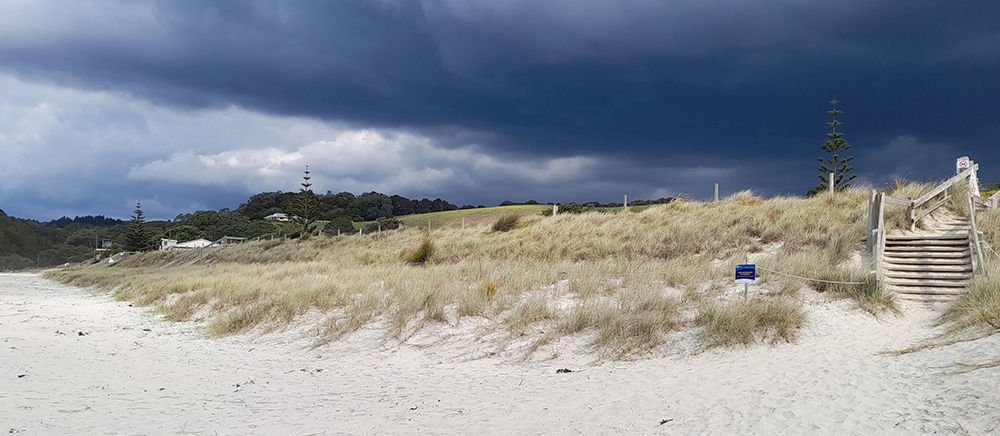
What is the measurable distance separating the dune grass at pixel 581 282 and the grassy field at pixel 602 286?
1.5 inches

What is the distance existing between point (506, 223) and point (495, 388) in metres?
21.1

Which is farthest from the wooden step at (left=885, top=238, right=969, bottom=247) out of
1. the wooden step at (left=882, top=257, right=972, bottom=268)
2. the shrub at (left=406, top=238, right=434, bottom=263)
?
→ the shrub at (left=406, top=238, right=434, bottom=263)

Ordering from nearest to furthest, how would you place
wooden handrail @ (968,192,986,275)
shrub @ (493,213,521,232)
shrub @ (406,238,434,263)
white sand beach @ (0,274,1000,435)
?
1. white sand beach @ (0,274,1000,435)
2. wooden handrail @ (968,192,986,275)
3. shrub @ (406,238,434,263)
4. shrub @ (493,213,521,232)

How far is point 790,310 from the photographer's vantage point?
30.6 ft

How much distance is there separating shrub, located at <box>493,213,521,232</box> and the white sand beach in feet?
57.8

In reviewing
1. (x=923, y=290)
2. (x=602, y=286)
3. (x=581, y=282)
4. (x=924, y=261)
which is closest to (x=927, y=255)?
(x=924, y=261)

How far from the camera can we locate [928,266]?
40.4ft

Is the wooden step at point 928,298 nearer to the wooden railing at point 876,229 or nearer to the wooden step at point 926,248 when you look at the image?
the wooden railing at point 876,229

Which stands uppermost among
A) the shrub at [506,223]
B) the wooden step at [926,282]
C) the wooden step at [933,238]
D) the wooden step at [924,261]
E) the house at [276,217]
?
the house at [276,217]

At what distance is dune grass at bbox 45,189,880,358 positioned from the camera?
967 centimetres

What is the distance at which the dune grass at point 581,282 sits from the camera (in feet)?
31.7

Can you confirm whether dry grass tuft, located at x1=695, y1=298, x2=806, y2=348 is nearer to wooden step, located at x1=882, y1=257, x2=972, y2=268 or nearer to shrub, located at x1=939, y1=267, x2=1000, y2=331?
shrub, located at x1=939, y1=267, x2=1000, y2=331

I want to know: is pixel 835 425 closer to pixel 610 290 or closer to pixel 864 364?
pixel 864 364

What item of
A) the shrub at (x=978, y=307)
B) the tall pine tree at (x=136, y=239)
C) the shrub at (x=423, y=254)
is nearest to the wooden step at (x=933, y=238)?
the shrub at (x=978, y=307)
